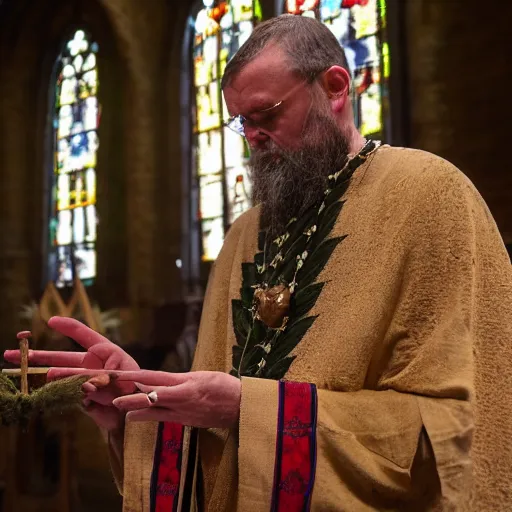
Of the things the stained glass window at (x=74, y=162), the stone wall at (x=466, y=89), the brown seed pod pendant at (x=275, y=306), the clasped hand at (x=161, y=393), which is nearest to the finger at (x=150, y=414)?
the clasped hand at (x=161, y=393)

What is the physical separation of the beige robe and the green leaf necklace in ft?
0.14

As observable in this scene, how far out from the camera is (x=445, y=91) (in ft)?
11.4

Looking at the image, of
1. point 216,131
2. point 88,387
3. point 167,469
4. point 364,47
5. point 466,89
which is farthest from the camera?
point 216,131

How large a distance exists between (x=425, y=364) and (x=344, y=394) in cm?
19

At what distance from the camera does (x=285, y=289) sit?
6.06 ft

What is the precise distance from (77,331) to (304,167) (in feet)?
2.37

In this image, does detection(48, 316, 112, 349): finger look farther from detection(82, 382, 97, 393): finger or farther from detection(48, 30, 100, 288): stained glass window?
detection(48, 30, 100, 288): stained glass window

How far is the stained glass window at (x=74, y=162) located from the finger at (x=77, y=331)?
388cm

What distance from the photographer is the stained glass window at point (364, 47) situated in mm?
3930

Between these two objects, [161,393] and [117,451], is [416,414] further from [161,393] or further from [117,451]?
[117,451]

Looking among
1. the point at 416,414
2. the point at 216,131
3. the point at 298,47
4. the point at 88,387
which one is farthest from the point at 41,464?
the point at 416,414

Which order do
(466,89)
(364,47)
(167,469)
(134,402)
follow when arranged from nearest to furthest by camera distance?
1. (134,402)
2. (167,469)
3. (466,89)
4. (364,47)

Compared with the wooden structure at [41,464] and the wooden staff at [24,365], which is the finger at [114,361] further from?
the wooden structure at [41,464]

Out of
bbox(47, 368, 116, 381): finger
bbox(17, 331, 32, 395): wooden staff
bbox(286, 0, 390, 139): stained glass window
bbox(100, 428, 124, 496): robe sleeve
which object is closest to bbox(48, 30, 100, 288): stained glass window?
bbox(286, 0, 390, 139): stained glass window
